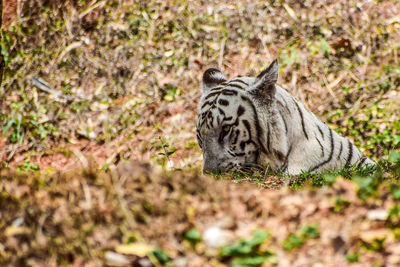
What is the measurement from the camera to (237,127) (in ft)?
14.1

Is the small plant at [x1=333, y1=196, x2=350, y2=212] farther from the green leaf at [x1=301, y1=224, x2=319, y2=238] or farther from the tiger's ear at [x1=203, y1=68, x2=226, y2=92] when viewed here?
the tiger's ear at [x1=203, y1=68, x2=226, y2=92]

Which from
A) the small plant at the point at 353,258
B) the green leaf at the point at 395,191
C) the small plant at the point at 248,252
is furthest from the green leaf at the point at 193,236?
the green leaf at the point at 395,191

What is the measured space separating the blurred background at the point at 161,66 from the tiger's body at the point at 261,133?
364 cm

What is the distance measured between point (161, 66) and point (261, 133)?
5789 mm

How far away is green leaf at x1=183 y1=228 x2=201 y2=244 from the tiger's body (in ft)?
7.61

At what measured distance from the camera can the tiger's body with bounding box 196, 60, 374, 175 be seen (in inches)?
165

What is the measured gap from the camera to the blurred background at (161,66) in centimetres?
853

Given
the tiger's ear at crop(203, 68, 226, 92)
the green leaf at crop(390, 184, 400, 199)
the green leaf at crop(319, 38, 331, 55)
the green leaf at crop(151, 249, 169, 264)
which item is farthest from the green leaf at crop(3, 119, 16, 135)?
the green leaf at crop(390, 184, 400, 199)

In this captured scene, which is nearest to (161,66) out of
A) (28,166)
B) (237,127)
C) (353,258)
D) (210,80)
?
(28,166)

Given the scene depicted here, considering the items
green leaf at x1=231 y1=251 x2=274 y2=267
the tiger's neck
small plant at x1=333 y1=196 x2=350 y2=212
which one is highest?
small plant at x1=333 y1=196 x2=350 y2=212

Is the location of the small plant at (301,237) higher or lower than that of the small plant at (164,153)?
higher

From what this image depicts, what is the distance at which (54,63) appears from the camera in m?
9.58

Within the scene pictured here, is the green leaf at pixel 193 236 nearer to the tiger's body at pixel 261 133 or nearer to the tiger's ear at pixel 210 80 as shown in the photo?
the tiger's body at pixel 261 133

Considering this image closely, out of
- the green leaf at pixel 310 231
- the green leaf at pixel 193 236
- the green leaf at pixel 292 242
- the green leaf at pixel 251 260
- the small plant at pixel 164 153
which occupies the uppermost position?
the green leaf at pixel 310 231
